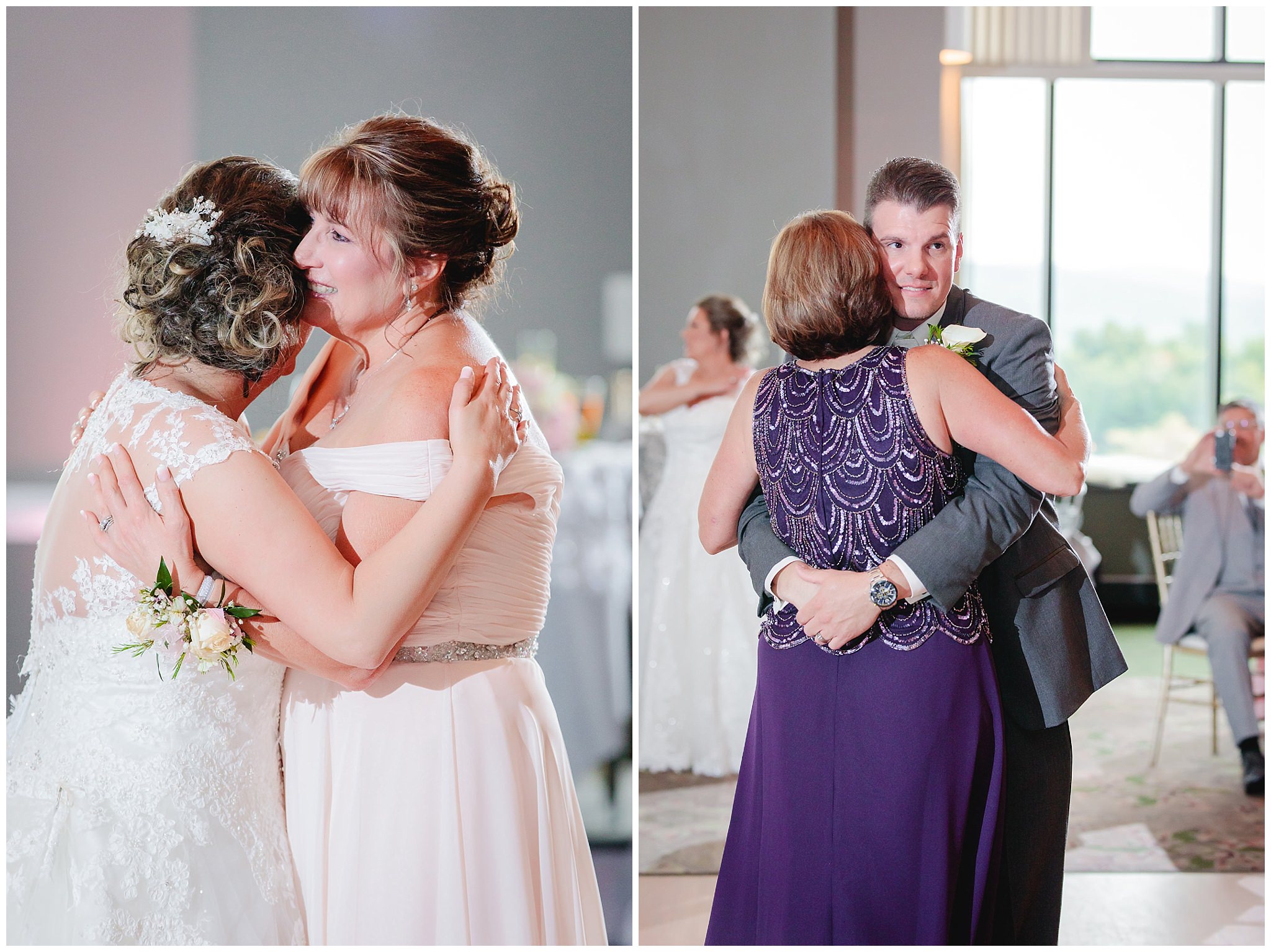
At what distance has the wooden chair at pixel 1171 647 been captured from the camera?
14.9ft

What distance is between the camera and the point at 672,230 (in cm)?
378

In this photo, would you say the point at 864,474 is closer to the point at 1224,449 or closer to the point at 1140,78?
the point at 1224,449

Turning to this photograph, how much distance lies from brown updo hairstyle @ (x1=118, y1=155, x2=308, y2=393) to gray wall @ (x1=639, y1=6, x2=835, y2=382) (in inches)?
82.5

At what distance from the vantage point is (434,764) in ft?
5.90

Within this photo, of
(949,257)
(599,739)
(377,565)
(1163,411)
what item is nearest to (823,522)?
(949,257)

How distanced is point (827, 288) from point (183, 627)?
1.25 metres

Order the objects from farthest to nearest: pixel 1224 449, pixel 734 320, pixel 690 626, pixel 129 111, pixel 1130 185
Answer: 1. pixel 1130 185
2. pixel 1224 449
3. pixel 690 626
4. pixel 734 320
5. pixel 129 111

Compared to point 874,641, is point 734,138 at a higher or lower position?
higher

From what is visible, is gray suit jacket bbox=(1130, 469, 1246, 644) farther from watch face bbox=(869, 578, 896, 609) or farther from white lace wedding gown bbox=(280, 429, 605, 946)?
white lace wedding gown bbox=(280, 429, 605, 946)

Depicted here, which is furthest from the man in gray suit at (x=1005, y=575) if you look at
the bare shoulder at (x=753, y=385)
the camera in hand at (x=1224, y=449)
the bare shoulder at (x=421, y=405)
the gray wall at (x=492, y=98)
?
the camera in hand at (x=1224, y=449)

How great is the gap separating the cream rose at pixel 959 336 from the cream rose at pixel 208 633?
1375 millimetres

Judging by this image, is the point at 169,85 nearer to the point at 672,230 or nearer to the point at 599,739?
the point at 672,230

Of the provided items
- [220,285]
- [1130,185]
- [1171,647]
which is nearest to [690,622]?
[1171,647]

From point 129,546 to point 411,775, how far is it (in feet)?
2.09
